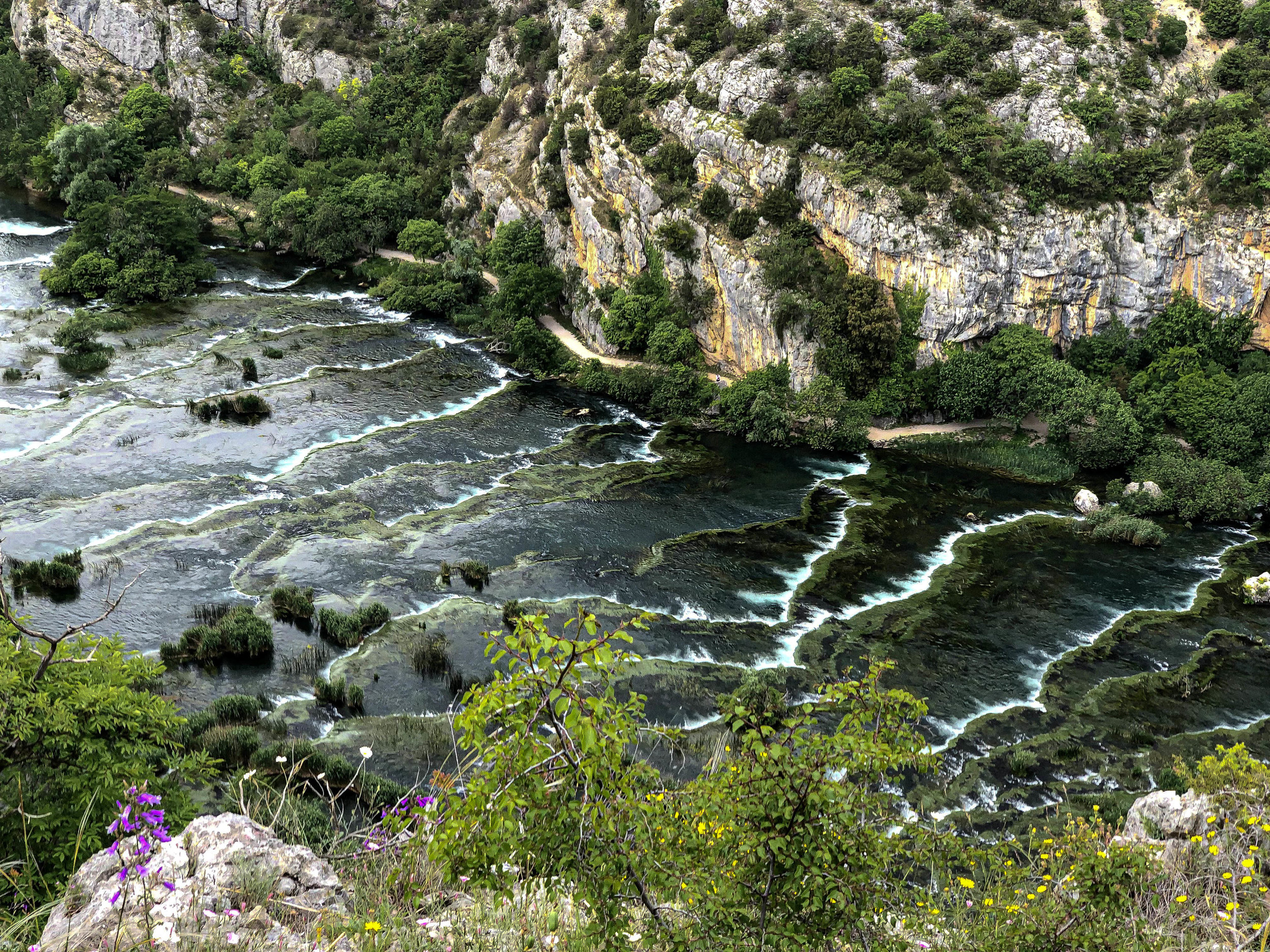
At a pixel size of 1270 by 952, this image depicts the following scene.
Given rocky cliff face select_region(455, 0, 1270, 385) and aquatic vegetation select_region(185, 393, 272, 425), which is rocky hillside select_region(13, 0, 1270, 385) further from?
aquatic vegetation select_region(185, 393, 272, 425)

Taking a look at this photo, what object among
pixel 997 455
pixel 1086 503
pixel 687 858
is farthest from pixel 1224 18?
pixel 687 858

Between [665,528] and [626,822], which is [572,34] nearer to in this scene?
[665,528]

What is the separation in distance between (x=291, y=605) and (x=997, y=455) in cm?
3352

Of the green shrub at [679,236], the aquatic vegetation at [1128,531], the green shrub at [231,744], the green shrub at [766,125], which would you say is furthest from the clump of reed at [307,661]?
the green shrub at [766,125]

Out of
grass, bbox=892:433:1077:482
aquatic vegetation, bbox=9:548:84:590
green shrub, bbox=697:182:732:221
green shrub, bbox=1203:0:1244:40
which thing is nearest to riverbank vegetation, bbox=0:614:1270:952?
aquatic vegetation, bbox=9:548:84:590

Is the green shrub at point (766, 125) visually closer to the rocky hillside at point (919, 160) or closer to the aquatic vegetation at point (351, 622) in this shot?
the rocky hillside at point (919, 160)

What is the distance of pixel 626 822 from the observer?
7.12 metres

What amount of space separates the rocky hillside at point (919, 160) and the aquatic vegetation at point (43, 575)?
104 ft

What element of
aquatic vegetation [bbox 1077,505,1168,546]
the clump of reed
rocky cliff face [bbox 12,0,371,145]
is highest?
rocky cliff face [bbox 12,0,371,145]

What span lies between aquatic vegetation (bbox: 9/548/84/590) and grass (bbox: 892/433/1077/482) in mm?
35974

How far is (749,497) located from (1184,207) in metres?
29.2

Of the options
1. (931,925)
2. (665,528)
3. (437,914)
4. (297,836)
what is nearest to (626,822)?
(437,914)

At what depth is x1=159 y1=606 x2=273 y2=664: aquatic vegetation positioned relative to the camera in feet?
87.8

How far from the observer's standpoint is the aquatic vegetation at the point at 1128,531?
38.0m
